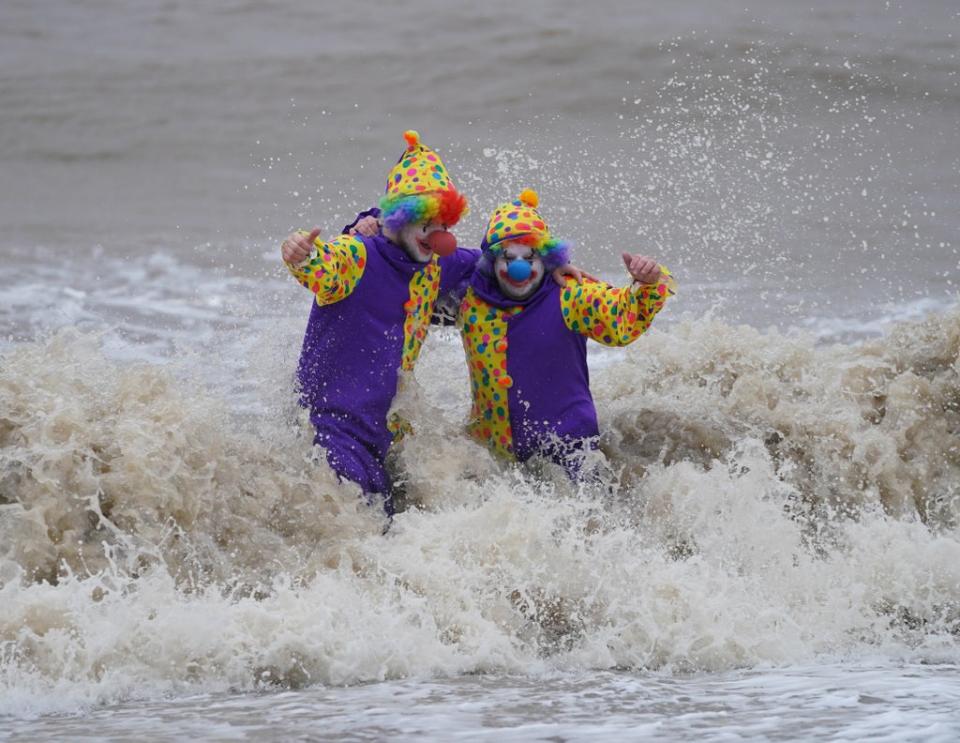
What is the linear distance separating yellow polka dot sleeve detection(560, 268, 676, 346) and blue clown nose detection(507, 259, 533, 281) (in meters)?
0.15

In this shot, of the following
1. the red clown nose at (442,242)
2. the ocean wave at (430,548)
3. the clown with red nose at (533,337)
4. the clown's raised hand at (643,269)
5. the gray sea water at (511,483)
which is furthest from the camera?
the clown with red nose at (533,337)

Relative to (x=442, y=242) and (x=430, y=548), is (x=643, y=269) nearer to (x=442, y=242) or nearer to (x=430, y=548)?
(x=442, y=242)

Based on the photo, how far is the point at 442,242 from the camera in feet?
15.4

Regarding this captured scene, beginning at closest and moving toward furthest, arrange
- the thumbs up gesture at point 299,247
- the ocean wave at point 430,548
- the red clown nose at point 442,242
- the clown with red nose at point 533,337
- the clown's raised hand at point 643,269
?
the ocean wave at point 430,548, the thumbs up gesture at point 299,247, the clown's raised hand at point 643,269, the red clown nose at point 442,242, the clown with red nose at point 533,337

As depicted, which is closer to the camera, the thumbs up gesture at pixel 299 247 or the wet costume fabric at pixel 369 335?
the thumbs up gesture at pixel 299 247

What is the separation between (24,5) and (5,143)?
2237 mm

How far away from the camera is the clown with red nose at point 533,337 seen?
4812 mm

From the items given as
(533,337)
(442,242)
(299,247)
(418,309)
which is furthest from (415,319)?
(299,247)

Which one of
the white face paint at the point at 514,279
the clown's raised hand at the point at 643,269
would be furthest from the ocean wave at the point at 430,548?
the clown's raised hand at the point at 643,269

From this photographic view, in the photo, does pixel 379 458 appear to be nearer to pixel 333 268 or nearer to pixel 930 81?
pixel 333 268

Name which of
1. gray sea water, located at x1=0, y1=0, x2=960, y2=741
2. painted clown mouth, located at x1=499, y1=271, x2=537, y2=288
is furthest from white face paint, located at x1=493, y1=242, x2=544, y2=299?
gray sea water, located at x1=0, y1=0, x2=960, y2=741

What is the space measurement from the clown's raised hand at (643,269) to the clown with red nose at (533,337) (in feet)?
0.58

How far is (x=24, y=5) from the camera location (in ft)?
43.3

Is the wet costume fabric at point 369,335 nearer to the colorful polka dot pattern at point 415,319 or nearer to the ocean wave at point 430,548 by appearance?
the colorful polka dot pattern at point 415,319
